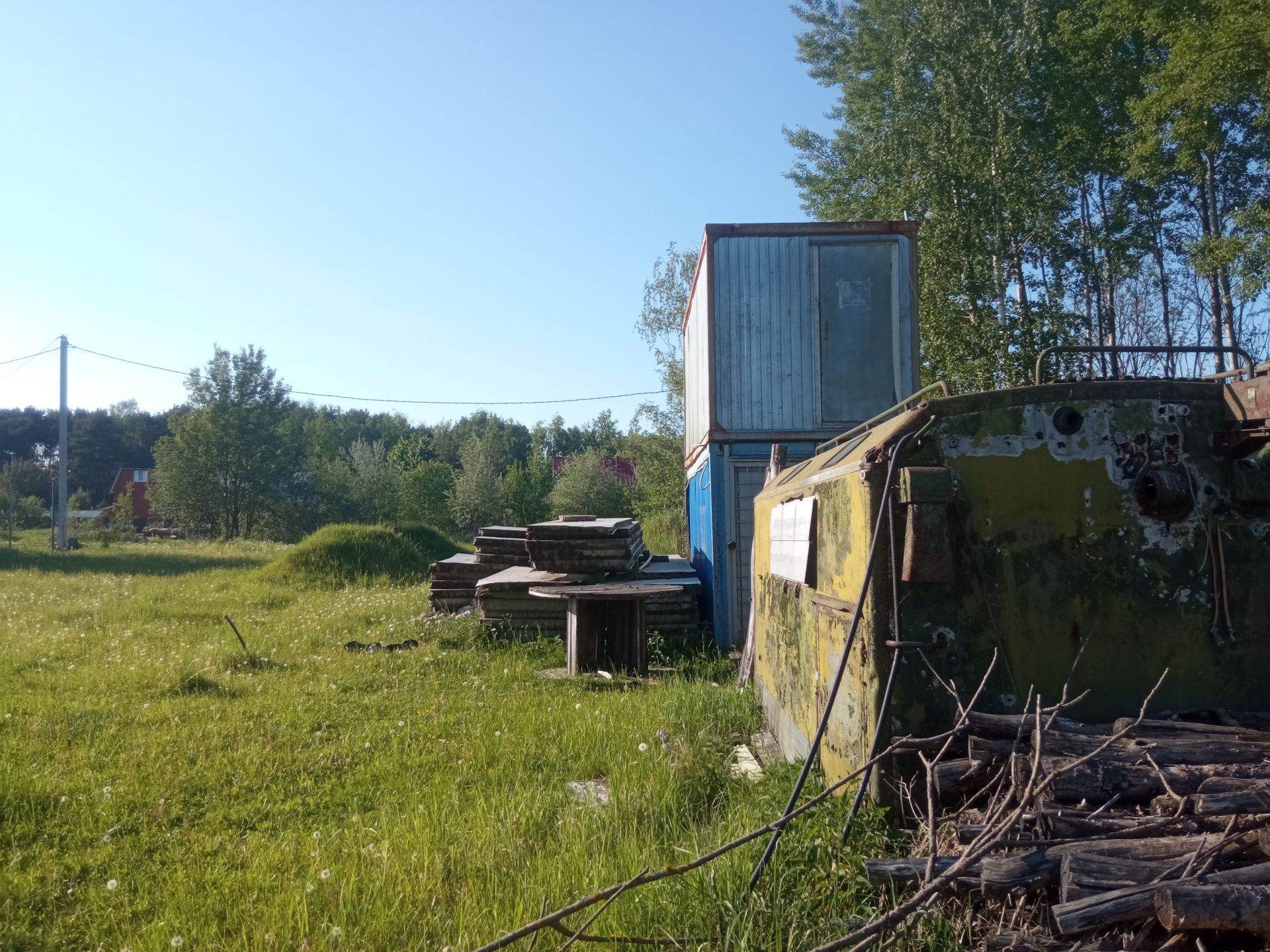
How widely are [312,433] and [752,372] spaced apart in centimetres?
6710

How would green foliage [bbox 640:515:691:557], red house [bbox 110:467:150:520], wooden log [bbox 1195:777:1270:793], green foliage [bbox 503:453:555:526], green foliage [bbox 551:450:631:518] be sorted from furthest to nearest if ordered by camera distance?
red house [bbox 110:467:150:520], green foliage [bbox 503:453:555:526], green foliage [bbox 551:450:631:518], green foliage [bbox 640:515:691:557], wooden log [bbox 1195:777:1270:793]

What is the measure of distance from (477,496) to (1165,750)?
140ft

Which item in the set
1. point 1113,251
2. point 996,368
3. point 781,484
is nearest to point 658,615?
point 781,484

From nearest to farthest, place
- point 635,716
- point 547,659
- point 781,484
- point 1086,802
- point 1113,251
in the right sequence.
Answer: point 1086,802 → point 781,484 → point 635,716 → point 547,659 → point 1113,251

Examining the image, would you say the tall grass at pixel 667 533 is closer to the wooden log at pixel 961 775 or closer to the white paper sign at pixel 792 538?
the white paper sign at pixel 792 538

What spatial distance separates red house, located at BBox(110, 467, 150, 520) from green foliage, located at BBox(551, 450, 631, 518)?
114 feet

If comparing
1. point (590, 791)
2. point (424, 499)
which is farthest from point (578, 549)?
point (424, 499)

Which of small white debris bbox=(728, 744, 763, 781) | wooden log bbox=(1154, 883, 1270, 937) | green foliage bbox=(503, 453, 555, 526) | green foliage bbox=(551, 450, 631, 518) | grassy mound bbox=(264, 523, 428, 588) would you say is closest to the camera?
wooden log bbox=(1154, 883, 1270, 937)

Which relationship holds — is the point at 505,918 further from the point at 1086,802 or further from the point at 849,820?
the point at 1086,802

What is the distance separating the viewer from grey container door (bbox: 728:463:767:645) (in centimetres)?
1105

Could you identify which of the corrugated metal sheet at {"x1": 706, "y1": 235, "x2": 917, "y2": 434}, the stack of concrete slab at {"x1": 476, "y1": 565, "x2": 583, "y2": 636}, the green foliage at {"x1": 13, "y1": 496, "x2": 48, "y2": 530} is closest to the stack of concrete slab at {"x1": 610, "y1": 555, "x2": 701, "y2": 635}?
the stack of concrete slab at {"x1": 476, "y1": 565, "x2": 583, "y2": 636}

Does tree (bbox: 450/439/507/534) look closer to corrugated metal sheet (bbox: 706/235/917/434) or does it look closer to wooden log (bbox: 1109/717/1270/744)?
corrugated metal sheet (bbox: 706/235/917/434)

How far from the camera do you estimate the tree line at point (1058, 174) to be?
18.3m

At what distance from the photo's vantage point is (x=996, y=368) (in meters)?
18.6
